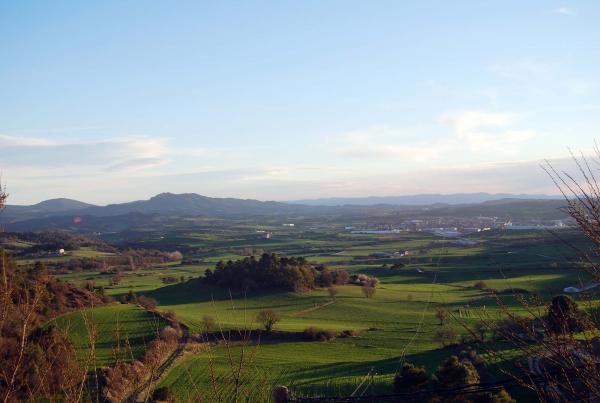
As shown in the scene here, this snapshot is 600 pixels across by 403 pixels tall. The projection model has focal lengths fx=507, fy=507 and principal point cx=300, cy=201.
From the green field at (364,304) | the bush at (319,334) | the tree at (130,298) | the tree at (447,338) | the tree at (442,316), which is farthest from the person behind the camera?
the tree at (130,298)

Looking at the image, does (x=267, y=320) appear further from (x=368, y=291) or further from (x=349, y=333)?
(x=368, y=291)

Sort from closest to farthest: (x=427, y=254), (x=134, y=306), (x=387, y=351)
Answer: (x=387, y=351), (x=134, y=306), (x=427, y=254)

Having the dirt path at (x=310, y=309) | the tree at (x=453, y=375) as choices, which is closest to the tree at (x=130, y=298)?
the dirt path at (x=310, y=309)

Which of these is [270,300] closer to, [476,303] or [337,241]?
[476,303]

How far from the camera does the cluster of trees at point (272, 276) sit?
4975 centimetres

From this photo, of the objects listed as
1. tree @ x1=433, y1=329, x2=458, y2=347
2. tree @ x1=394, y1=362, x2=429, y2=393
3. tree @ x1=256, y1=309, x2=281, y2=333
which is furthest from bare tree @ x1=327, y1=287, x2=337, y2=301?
tree @ x1=394, y1=362, x2=429, y2=393

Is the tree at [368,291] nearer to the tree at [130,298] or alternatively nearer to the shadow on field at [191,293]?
the shadow on field at [191,293]

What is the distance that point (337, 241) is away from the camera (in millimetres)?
101000

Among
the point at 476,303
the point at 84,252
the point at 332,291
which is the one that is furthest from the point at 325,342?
the point at 84,252

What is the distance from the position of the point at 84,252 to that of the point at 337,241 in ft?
153

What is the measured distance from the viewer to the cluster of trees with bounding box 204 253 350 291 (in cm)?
4975

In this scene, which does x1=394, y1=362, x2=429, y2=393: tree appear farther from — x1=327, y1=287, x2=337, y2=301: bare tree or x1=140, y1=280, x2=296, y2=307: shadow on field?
x1=140, y1=280, x2=296, y2=307: shadow on field

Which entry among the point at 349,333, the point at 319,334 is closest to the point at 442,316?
the point at 349,333

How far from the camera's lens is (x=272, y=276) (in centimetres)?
5066
